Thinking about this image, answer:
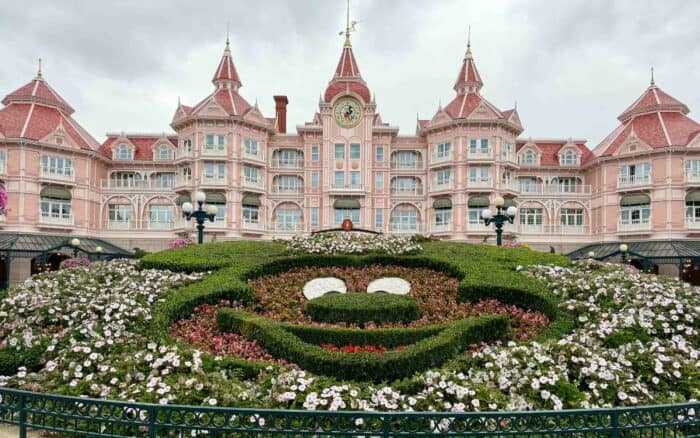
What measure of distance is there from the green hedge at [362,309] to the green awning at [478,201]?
27.7 meters

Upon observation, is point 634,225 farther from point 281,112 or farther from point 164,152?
point 164,152

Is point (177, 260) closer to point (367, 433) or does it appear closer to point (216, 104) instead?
point (367, 433)

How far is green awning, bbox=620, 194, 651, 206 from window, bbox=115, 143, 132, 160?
39.8 metres

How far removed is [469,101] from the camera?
1553 inches

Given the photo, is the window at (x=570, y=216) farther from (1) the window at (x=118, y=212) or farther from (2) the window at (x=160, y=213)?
(1) the window at (x=118, y=212)

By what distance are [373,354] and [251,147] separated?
32.5 metres

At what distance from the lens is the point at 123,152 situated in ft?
133

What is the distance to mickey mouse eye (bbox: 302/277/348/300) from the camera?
1213 cm

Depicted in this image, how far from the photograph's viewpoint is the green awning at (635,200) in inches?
1405

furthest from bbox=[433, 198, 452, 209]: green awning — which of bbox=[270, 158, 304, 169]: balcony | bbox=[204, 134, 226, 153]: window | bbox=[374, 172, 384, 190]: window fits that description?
bbox=[204, 134, 226, 153]: window

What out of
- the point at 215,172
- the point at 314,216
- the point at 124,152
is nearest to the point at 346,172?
the point at 314,216

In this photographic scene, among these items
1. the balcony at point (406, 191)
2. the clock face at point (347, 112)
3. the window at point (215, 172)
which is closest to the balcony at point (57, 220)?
the window at point (215, 172)

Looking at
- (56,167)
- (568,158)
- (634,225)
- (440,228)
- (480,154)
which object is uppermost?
(568,158)

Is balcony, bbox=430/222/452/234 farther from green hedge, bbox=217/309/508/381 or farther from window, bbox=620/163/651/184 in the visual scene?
green hedge, bbox=217/309/508/381
